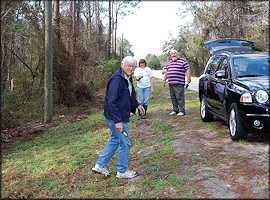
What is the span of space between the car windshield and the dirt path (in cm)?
131

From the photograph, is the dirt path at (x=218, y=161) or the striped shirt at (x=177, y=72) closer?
the dirt path at (x=218, y=161)

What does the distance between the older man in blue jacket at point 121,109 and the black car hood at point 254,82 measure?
6.76 ft

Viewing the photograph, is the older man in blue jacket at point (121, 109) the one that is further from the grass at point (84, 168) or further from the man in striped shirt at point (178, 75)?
the man in striped shirt at point (178, 75)

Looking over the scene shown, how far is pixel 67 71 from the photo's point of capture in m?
13.6

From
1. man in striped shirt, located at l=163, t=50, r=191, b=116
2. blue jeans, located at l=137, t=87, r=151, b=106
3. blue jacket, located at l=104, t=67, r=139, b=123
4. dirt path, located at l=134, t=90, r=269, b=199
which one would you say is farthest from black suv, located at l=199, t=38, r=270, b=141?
blue jacket, located at l=104, t=67, r=139, b=123

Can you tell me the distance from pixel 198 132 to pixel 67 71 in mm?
7990

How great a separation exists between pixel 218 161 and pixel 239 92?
1432mm

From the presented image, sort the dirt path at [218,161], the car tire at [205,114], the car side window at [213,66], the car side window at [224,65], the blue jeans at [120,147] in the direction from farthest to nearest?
the car tire at [205,114] < the car side window at [213,66] < the car side window at [224,65] < the blue jeans at [120,147] < the dirt path at [218,161]

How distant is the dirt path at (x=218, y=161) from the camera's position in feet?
13.1

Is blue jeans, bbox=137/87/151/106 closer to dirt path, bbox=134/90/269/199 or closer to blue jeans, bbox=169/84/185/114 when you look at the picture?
blue jeans, bbox=169/84/185/114

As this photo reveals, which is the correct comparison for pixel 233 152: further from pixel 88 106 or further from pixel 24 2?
pixel 88 106

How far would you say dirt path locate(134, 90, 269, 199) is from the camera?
4.00 meters

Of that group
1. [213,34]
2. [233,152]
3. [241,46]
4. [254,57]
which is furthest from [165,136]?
[213,34]

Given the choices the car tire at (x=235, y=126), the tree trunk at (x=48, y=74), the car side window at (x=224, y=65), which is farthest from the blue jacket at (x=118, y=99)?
the tree trunk at (x=48, y=74)
